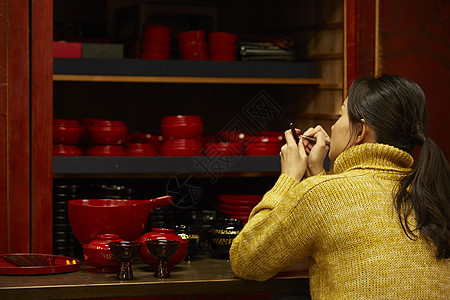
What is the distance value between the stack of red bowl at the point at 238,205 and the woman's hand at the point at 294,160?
0.79 m

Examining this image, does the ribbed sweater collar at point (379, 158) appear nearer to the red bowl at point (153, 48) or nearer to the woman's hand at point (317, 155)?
the woman's hand at point (317, 155)

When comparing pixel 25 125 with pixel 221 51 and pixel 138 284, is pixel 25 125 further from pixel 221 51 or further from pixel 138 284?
pixel 221 51

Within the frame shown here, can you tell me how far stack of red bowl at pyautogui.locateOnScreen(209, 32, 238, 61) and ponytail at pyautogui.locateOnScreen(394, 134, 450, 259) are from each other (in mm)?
1374

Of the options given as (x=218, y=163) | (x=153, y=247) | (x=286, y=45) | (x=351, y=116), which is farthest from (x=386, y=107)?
(x=286, y=45)

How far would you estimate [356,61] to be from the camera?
2.97m

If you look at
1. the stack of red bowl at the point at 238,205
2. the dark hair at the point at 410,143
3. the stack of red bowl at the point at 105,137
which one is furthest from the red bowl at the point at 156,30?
the dark hair at the point at 410,143

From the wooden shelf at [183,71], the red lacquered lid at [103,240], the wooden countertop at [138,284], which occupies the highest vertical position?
the wooden shelf at [183,71]

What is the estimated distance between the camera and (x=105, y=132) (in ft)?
9.57

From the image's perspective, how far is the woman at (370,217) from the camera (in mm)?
1879

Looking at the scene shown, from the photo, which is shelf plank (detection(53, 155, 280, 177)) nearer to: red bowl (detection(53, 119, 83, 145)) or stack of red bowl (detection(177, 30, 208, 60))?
red bowl (detection(53, 119, 83, 145))

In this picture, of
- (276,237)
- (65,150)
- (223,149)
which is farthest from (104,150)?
(276,237)

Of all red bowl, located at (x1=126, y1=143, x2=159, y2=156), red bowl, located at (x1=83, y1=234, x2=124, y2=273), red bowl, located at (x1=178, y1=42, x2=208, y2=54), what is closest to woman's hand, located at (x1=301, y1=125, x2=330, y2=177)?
red bowl, located at (x1=83, y1=234, x2=124, y2=273)

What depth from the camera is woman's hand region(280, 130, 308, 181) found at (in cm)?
227

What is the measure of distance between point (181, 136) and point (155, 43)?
48 centimetres
